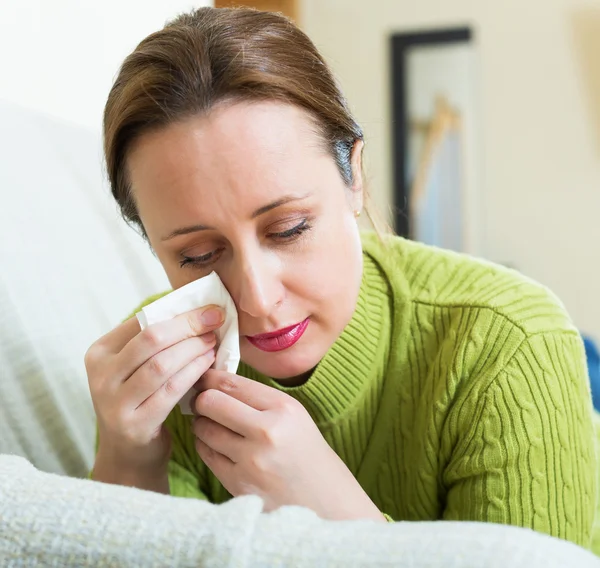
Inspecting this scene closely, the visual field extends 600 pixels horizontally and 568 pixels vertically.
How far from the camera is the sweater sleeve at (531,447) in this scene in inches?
31.0

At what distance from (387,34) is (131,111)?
239 centimetres

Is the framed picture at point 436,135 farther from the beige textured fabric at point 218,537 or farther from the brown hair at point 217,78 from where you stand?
the beige textured fabric at point 218,537

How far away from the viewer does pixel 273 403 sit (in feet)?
2.38

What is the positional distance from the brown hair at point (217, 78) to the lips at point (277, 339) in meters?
0.21

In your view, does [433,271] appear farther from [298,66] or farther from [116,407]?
[116,407]

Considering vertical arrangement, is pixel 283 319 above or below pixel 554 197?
above

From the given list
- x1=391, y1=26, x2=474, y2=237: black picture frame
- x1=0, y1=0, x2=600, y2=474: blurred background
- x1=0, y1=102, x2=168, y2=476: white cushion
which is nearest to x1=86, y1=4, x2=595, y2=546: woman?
x1=0, y1=102, x2=168, y2=476: white cushion

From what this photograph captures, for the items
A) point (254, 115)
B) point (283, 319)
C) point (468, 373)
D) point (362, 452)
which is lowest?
point (362, 452)

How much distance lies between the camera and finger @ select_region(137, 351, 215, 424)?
0.76 m

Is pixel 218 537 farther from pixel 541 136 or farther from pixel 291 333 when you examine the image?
pixel 541 136

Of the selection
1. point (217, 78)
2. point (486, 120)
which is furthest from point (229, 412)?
point (486, 120)

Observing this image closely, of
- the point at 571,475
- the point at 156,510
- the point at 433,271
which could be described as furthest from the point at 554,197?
the point at 156,510

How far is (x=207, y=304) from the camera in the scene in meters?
0.78

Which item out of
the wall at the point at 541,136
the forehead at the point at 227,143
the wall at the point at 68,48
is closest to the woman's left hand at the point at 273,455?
the forehead at the point at 227,143
